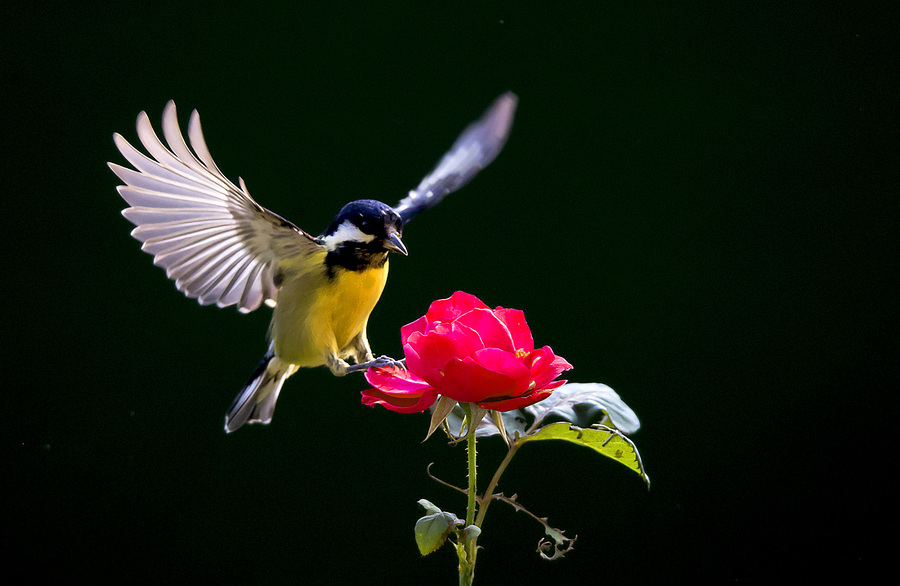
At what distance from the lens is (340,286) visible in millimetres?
956

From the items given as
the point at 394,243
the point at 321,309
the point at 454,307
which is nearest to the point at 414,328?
the point at 454,307

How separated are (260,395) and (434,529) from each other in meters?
0.61

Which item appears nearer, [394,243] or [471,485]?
[471,485]

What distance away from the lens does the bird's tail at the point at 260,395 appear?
1062 millimetres

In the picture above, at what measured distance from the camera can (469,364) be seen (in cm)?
50

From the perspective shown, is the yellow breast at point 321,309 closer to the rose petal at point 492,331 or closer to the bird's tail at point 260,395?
the bird's tail at point 260,395

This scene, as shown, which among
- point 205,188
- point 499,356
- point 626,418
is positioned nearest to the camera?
point 499,356

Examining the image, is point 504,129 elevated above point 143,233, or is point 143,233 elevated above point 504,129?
point 143,233

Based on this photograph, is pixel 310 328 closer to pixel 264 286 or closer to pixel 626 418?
pixel 264 286

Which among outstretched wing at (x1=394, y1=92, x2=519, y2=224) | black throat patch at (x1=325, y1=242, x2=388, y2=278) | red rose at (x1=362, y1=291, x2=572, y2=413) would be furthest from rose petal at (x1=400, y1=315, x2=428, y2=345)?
outstretched wing at (x1=394, y1=92, x2=519, y2=224)

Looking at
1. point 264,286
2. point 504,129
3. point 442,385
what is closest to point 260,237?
point 264,286

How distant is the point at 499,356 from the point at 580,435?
112 mm

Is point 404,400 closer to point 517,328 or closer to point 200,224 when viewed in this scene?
point 517,328

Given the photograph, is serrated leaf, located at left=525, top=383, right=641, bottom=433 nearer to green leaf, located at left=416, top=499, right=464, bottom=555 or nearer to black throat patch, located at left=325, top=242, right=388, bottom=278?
green leaf, located at left=416, top=499, right=464, bottom=555
